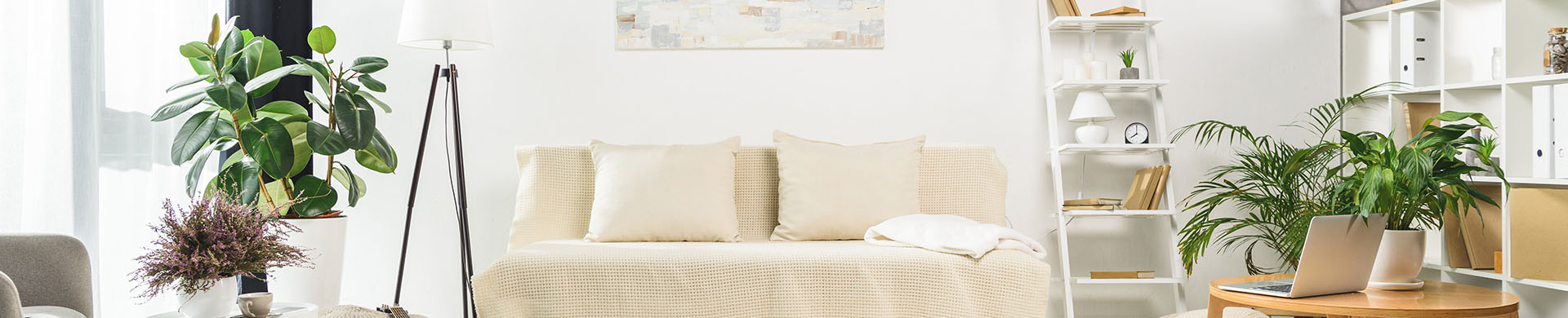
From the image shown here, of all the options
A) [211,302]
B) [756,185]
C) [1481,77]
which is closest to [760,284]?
[756,185]

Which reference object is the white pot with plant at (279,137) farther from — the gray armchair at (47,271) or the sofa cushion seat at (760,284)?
the sofa cushion seat at (760,284)

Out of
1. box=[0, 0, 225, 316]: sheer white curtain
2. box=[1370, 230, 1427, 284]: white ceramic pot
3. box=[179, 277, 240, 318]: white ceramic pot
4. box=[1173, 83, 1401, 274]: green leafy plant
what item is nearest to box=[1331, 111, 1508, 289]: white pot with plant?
box=[1370, 230, 1427, 284]: white ceramic pot

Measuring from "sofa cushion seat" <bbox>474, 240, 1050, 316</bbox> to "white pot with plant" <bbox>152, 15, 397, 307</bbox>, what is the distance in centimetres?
83

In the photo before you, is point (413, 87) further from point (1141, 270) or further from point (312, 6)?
point (1141, 270)

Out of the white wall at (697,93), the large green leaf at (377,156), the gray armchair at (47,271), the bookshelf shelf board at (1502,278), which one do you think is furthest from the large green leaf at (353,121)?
the bookshelf shelf board at (1502,278)

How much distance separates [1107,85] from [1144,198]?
42 cm

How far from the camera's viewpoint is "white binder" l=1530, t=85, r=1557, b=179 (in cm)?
265

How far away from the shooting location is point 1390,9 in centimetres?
321

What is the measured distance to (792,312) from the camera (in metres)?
2.39

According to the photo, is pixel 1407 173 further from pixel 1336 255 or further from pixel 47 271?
pixel 47 271

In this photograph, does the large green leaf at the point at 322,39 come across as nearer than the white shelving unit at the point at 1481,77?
No

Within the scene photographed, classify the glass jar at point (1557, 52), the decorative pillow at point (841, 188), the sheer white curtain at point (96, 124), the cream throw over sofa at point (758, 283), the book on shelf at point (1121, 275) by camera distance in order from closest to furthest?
the sheer white curtain at point (96, 124)
the cream throw over sofa at point (758, 283)
the glass jar at point (1557, 52)
the decorative pillow at point (841, 188)
the book on shelf at point (1121, 275)

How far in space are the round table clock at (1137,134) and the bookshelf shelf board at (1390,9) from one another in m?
0.90

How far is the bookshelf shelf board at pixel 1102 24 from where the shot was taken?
322 cm
